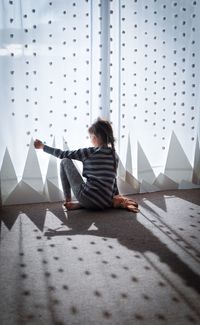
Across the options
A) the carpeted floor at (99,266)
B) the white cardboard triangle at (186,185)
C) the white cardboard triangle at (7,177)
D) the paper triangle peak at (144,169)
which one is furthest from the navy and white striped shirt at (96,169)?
the white cardboard triangle at (186,185)

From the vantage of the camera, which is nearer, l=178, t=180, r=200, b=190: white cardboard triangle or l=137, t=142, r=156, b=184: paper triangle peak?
l=137, t=142, r=156, b=184: paper triangle peak

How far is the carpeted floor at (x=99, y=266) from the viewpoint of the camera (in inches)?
52.7

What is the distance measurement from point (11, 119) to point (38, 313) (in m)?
1.42

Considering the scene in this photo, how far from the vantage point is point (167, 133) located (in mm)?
2809

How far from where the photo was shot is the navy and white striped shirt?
2398mm

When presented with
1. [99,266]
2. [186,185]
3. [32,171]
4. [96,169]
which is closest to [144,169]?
[186,185]

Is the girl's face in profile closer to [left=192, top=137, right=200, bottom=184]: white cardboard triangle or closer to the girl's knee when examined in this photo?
the girl's knee

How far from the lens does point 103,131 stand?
2.40m

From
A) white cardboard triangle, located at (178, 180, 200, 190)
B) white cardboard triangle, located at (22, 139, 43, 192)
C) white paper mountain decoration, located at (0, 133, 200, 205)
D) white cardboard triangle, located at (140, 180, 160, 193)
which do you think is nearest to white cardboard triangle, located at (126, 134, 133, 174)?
white paper mountain decoration, located at (0, 133, 200, 205)

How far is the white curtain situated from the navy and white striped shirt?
0.17 metres

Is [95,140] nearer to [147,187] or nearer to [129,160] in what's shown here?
[129,160]

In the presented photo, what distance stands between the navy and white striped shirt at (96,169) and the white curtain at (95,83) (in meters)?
0.17

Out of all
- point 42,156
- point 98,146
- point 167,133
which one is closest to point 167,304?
point 98,146

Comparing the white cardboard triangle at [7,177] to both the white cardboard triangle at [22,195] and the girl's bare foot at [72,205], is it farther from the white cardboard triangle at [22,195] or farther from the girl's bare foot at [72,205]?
the girl's bare foot at [72,205]
